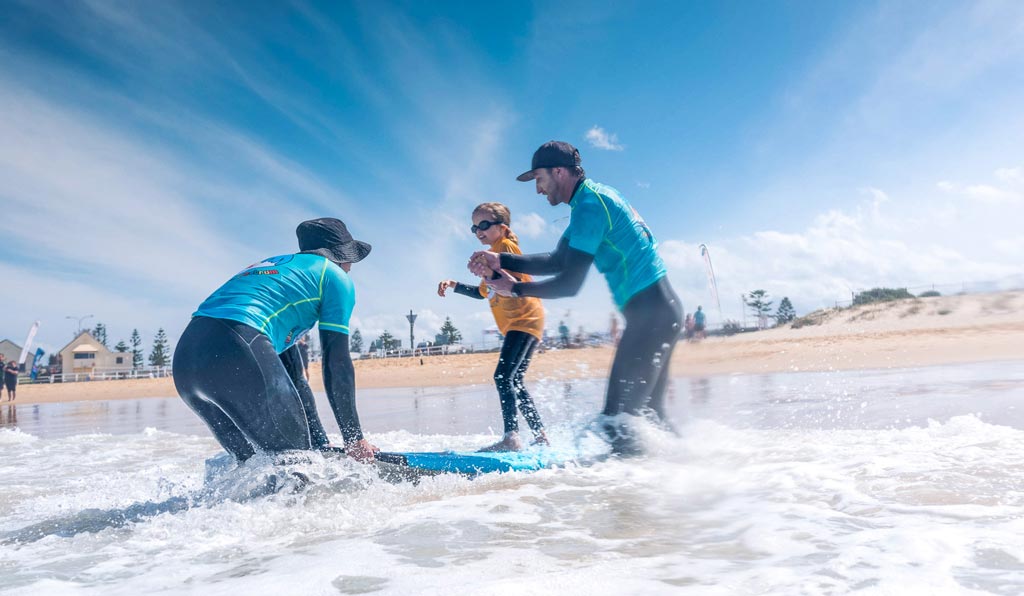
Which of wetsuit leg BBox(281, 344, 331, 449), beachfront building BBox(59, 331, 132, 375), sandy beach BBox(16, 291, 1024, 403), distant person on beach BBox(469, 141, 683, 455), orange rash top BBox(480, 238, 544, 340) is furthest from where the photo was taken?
beachfront building BBox(59, 331, 132, 375)

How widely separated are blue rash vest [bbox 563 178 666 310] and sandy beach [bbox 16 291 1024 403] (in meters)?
2.15

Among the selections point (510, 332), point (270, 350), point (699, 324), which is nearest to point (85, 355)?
point (510, 332)

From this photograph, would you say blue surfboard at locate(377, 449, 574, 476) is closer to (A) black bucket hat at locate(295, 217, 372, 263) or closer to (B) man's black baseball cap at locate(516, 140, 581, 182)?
(A) black bucket hat at locate(295, 217, 372, 263)

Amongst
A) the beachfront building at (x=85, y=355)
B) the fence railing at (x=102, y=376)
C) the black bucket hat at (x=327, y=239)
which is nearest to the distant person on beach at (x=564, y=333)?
the black bucket hat at (x=327, y=239)

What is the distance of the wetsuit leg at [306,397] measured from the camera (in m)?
3.12

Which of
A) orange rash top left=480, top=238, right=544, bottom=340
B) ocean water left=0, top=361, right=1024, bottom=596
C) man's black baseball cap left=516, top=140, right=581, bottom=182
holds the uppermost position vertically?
man's black baseball cap left=516, top=140, right=581, bottom=182

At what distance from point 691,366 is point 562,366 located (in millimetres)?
1173

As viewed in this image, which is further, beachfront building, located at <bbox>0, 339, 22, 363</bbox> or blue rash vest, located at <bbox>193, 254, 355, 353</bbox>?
beachfront building, located at <bbox>0, 339, 22, 363</bbox>

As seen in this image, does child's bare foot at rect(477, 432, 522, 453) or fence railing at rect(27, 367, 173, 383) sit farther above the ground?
fence railing at rect(27, 367, 173, 383)

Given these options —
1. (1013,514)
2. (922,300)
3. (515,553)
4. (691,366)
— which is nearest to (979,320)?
(922,300)

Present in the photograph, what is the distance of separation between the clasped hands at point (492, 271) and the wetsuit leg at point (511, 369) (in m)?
0.77

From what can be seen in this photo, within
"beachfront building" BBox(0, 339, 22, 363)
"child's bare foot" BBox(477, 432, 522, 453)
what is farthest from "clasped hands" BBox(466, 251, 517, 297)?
"beachfront building" BBox(0, 339, 22, 363)

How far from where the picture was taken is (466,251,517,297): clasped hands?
3.50 meters

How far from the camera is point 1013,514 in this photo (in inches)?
83.7
